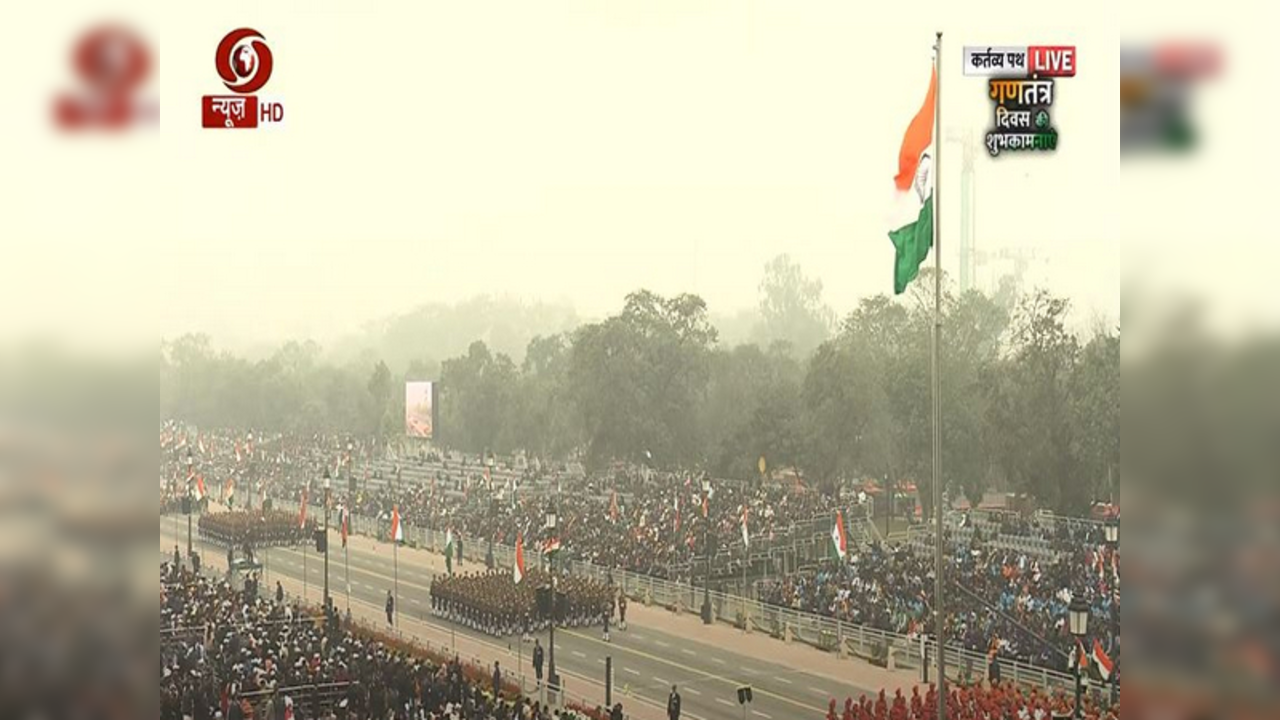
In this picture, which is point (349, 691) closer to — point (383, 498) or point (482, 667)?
point (482, 667)

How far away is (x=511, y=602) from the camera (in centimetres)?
2302

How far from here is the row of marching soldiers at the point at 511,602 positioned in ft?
74.8

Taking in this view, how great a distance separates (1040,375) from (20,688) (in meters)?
23.6

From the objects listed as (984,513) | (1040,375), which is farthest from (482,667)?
(1040,375)

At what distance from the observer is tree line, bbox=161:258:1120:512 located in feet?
84.4

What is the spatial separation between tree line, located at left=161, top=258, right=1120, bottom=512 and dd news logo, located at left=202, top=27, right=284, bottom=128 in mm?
5296

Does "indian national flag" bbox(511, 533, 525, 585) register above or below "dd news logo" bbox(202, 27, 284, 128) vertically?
below

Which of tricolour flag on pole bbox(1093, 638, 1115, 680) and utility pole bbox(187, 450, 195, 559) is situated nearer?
tricolour flag on pole bbox(1093, 638, 1115, 680)

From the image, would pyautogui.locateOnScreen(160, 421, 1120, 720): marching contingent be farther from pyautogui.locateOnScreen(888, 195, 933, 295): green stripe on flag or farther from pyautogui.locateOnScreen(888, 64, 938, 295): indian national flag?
pyautogui.locateOnScreen(888, 64, 938, 295): indian national flag

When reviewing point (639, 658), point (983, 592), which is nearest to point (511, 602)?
point (639, 658)

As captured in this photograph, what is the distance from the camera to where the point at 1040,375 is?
86.7 ft

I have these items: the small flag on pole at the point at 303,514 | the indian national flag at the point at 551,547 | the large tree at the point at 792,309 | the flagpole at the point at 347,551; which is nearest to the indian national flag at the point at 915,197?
the indian national flag at the point at 551,547

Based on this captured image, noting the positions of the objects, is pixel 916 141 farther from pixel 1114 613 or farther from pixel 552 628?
pixel 1114 613

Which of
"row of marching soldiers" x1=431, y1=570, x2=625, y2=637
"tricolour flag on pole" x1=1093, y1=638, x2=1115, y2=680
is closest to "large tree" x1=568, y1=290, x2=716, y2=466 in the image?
"row of marching soldiers" x1=431, y1=570, x2=625, y2=637
